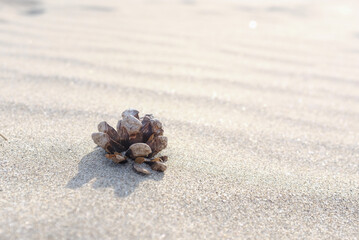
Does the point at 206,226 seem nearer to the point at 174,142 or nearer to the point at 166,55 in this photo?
the point at 174,142

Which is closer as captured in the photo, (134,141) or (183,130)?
(134,141)

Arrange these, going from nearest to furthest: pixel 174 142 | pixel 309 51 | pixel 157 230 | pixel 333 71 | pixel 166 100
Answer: pixel 157 230 → pixel 174 142 → pixel 166 100 → pixel 333 71 → pixel 309 51

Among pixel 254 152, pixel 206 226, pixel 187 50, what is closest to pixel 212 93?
pixel 254 152

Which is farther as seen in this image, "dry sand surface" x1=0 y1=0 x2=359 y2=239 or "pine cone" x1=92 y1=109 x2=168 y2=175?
"pine cone" x1=92 y1=109 x2=168 y2=175
